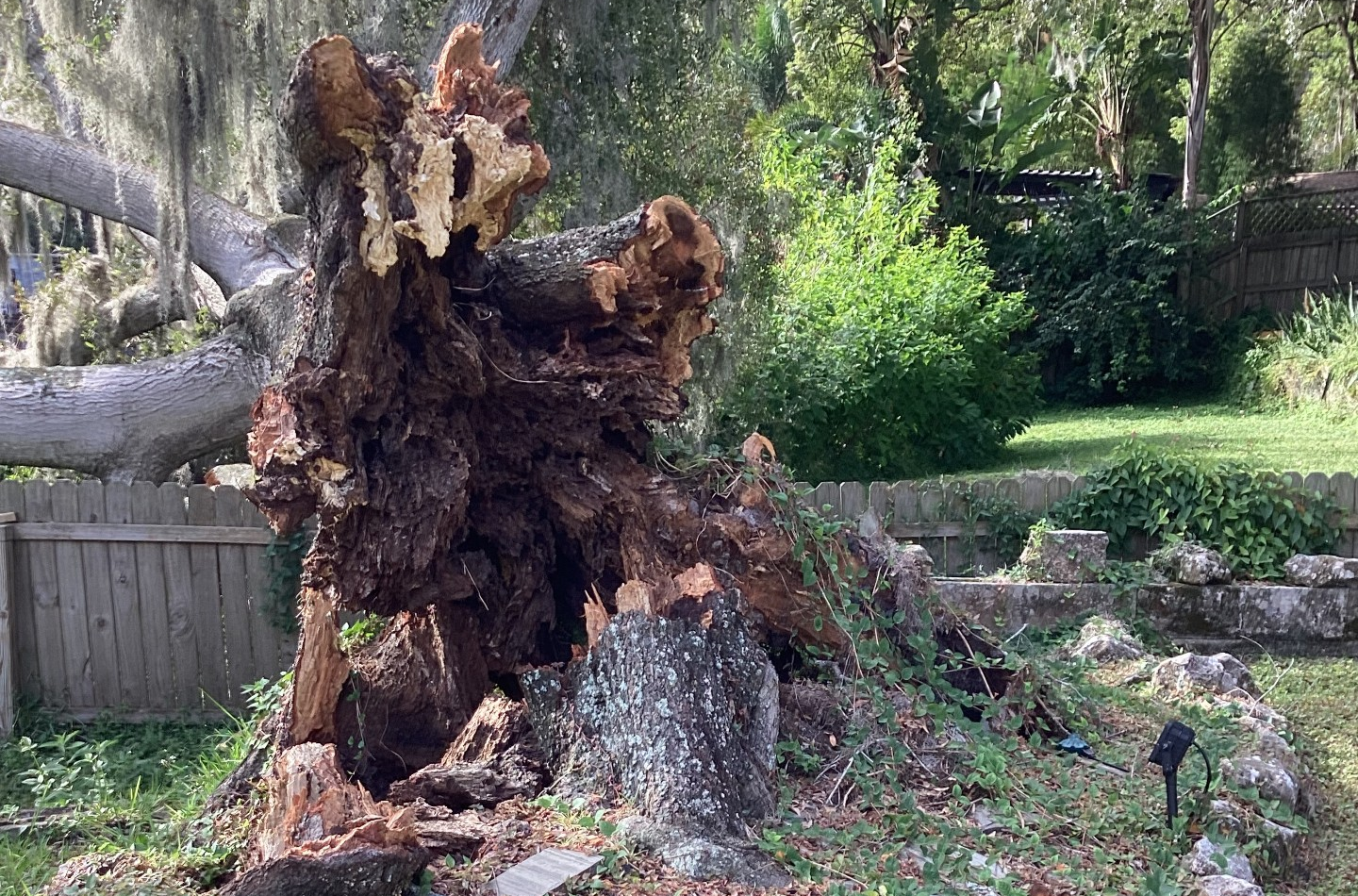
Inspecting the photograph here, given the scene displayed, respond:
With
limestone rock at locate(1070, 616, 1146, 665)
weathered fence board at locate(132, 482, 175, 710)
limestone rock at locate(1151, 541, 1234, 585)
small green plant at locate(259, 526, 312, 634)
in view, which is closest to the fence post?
weathered fence board at locate(132, 482, 175, 710)

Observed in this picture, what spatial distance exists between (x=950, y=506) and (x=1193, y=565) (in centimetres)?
150

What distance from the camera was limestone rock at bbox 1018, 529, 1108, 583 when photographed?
21.4 feet

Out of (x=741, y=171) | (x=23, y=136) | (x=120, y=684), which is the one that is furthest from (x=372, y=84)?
(x=23, y=136)

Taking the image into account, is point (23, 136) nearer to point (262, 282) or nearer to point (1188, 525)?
point (262, 282)

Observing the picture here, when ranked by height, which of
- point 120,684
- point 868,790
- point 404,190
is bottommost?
point 120,684

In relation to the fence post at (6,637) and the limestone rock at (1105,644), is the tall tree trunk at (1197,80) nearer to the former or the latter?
the limestone rock at (1105,644)

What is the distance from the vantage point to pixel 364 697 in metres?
4.10

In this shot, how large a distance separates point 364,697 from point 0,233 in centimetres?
820

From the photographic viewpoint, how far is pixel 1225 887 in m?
3.03

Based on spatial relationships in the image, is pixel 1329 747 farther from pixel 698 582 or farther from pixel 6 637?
pixel 6 637

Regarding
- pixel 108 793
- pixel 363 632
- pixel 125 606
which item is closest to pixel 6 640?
pixel 125 606

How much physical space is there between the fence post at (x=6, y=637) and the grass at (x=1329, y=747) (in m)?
6.43

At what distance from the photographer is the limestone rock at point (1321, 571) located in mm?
6340

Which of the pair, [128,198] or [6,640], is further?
[128,198]
